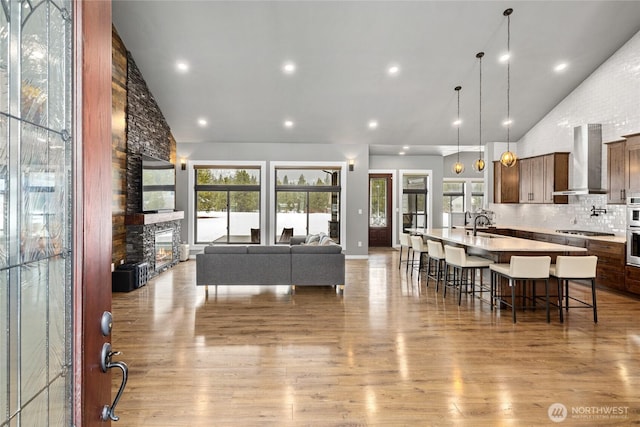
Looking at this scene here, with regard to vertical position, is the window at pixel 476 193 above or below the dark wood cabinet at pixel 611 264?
above

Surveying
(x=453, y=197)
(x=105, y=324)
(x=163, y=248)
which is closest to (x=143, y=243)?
(x=163, y=248)

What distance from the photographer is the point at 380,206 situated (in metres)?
12.5

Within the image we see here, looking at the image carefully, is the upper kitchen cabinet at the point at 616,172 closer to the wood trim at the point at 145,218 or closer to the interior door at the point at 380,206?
the interior door at the point at 380,206

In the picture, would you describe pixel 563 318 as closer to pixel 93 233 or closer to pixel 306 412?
pixel 306 412

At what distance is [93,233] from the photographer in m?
0.96

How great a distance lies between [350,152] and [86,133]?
918cm

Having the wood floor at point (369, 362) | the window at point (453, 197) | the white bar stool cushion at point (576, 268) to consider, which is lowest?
the wood floor at point (369, 362)

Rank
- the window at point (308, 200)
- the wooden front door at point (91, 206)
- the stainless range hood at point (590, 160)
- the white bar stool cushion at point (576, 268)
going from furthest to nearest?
the window at point (308, 200) < the stainless range hood at point (590, 160) < the white bar stool cushion at point (576, 268) < the wooden front door at point (91, 206)

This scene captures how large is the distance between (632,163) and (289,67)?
19.4 feet

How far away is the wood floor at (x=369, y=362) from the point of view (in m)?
2.54

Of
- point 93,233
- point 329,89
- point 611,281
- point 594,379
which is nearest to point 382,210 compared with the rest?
point 329,89

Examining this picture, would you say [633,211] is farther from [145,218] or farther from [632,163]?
[145,218]

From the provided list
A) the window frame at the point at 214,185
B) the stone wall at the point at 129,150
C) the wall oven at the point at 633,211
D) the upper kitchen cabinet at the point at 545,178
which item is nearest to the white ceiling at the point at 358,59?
the stone wall at the point at 129,150

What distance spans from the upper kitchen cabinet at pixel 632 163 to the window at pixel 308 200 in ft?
19.5
